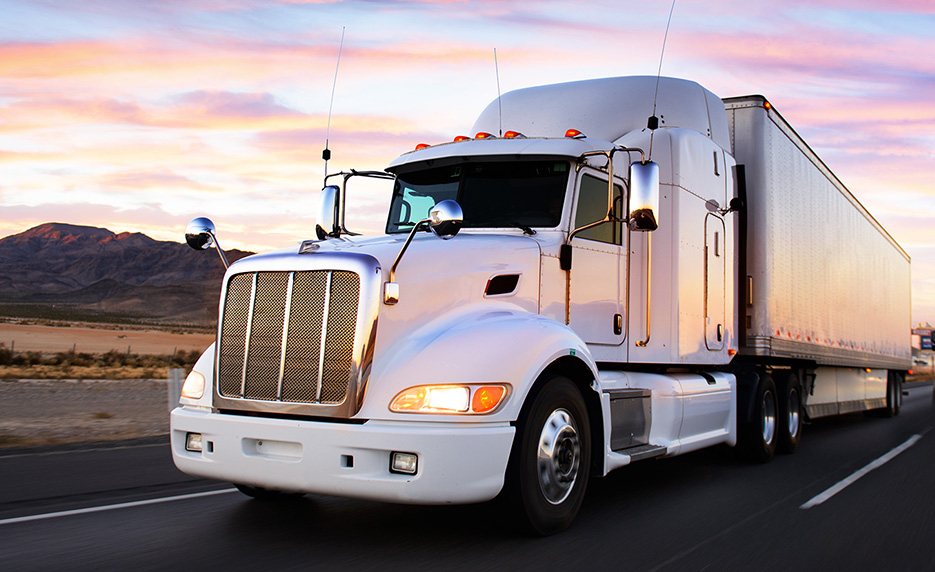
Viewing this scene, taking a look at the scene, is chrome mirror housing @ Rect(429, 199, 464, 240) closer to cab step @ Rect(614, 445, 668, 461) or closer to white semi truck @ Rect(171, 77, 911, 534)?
white semi truck @ Rect(171, 77, 911, 534)

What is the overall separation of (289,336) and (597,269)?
2.76m

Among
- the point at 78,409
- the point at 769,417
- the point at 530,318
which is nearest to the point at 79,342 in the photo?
the point at 78,409

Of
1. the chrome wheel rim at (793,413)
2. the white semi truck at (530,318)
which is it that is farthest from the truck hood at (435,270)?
the chrome wheel rim at (793,413)

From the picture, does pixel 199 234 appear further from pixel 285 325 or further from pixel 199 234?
pixel 285 325

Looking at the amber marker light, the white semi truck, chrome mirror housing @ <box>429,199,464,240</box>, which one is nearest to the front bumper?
the white semi truck

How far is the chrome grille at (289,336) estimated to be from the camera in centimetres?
539

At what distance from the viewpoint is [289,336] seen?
18.4 feet

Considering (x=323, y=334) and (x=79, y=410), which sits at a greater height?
(x=323, y=334)

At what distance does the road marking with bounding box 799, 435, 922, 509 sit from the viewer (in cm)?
752

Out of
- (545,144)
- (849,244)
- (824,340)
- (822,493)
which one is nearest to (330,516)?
(545,144)

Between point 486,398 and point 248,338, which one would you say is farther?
point 248,338

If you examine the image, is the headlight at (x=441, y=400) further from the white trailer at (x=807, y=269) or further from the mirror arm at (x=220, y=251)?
the white trailer at (x=807, y=269)

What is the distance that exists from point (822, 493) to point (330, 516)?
4.51 metres

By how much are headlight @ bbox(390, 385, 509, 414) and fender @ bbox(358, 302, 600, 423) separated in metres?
0.03
